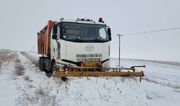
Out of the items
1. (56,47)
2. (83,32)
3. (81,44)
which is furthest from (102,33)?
(56,47)

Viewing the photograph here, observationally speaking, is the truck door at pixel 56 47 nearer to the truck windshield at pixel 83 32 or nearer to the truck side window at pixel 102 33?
the truck windshield at pixel 83 32

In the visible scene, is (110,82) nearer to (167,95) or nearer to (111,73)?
(111,73)

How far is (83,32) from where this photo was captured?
13836 mm

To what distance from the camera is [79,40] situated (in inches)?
532

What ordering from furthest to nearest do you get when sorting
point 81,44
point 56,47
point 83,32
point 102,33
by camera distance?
point 56,47 < point 102,33 < point 83,32 < point 81,44

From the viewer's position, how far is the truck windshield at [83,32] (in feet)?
44.5

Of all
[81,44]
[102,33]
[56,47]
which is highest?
[102,33]

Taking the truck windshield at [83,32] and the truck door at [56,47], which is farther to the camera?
the truck door at [56,47]

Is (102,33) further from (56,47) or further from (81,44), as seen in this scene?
(56,47)

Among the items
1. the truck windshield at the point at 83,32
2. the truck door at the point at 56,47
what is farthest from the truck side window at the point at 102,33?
the truck door at the point at 56,47

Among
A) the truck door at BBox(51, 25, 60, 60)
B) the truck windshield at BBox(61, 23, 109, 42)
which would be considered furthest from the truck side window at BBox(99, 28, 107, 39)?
the truck door at BBox(51, 25, 60, 60)

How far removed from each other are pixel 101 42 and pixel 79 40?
993 millimetres

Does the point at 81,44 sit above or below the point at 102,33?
below

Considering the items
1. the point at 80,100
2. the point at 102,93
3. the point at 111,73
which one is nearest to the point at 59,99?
the point at 80,100
